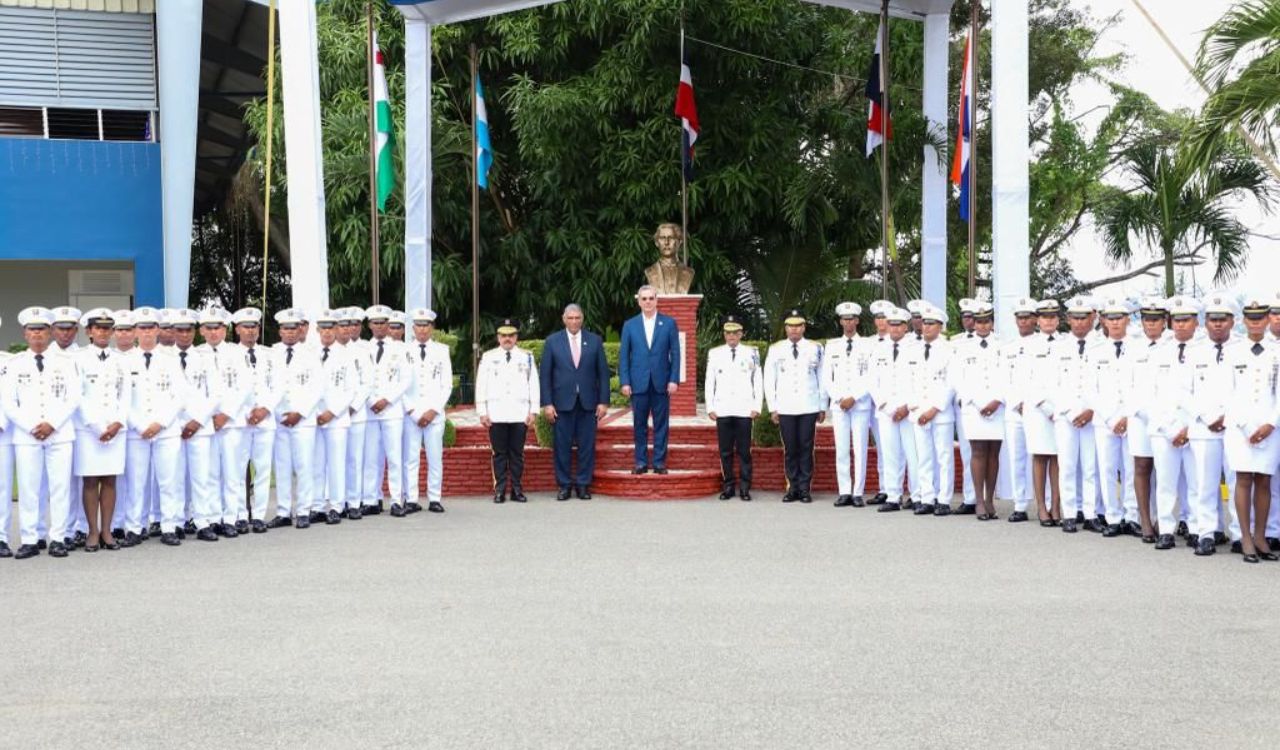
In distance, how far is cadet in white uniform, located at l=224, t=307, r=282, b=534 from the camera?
33.9 feet

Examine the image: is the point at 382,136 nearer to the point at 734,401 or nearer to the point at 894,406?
the point at 734,401

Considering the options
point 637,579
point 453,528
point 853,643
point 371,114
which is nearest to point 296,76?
point 371,114

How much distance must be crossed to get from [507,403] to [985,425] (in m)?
4.01

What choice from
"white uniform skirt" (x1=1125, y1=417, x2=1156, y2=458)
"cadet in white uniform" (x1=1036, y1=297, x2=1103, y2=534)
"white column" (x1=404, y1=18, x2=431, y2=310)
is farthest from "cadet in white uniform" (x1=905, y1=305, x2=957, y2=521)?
"white column" (x1=404, y1=18, x2=431, y2=310)

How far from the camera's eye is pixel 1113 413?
32.5 feet

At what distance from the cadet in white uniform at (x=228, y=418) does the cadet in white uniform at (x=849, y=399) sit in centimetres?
478

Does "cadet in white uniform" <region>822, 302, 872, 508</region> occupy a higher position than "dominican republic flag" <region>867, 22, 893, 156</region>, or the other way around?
"dominican republic flag" <region>867, 22, 893, 156</region>

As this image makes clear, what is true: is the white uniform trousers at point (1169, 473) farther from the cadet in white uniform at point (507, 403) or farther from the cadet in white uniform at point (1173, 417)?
the cadet in white uniform at point (507, 403)

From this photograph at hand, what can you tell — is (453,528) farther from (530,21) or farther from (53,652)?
(530,21)

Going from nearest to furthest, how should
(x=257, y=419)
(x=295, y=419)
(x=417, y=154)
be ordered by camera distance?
1. (x=257, y=419)
2. (x=295, y=419)
3. (x=417, y=154)

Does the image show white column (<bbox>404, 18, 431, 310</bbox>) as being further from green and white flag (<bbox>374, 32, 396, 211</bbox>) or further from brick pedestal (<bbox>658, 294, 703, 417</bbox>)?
brick pedestal (<bbox>658, 294, 703, 417</bbox>)

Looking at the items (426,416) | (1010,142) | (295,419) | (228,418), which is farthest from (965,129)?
(228,418)

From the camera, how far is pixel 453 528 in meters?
10.3

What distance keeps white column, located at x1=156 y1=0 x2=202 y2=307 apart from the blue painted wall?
1.31 ft
